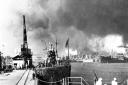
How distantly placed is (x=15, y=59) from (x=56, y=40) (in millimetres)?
14833

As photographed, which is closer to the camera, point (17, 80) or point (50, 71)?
point (17, 80)

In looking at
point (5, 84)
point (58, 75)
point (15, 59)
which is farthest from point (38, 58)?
point (5, 84)

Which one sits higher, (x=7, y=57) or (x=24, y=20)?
(x=24, y=20)

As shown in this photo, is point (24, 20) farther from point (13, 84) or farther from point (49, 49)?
point (13, 84)

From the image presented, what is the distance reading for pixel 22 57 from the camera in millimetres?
80688

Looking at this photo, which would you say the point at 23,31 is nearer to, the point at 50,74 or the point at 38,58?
the point at 38,58

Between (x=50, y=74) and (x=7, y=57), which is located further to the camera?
(x=7, y=57)

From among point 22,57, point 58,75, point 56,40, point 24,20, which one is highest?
point 24,20

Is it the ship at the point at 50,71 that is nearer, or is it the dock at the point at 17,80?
the dock at the point at 17,80

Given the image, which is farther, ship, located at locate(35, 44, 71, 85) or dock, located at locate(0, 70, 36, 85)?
ship, located at locate(35, 44, 71, 85)

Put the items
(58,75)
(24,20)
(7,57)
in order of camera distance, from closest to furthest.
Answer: (58,75) < (24,20) < (7,57)

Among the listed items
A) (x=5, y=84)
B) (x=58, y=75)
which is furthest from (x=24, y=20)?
(x=5, y=84)

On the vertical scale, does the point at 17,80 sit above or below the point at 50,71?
above

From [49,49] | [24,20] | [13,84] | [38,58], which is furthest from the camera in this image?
[38,58]
